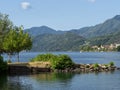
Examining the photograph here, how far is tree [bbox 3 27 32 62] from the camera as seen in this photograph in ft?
381

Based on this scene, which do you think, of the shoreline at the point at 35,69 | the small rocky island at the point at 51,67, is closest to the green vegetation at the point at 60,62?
the small rocky island at the point at 51,67

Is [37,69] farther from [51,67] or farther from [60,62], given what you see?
[60,62]

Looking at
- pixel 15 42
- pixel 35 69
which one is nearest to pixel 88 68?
pixel 35 69

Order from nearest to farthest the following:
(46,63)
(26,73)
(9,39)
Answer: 1. (26,73)
2. (46,63)
3. (9,39)

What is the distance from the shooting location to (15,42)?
11712 centimetres

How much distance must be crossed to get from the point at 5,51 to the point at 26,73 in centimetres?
2217

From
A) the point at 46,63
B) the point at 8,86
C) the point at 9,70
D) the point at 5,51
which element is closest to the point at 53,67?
the point at 46,63

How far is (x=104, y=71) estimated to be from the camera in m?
109

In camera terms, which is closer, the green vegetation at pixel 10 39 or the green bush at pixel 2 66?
the green bush at pixel 2 66

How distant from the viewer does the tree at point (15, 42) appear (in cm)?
11625

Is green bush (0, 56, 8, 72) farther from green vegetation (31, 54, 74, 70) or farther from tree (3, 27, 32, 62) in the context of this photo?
tree (3, 27, 32, 62)

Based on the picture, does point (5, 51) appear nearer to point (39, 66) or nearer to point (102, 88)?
point (39, 66)

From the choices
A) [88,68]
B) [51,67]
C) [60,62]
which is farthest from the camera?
[88,68]

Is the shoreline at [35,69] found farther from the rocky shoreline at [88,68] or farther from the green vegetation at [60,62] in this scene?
the green vegetation at [60,62]
